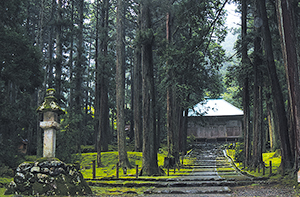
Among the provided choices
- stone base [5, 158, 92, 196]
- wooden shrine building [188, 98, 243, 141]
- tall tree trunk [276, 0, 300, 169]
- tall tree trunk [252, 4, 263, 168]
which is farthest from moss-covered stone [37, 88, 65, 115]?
wooden shrine building [188, 98, 243, 141]

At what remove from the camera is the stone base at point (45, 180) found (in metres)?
8.73

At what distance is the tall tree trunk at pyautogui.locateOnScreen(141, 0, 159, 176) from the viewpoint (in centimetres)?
1588

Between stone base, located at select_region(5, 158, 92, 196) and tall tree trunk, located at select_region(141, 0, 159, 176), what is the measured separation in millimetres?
6684

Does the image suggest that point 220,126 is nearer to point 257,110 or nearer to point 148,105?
point 257,110

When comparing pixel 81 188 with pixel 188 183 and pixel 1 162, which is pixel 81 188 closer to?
pixel 188 183

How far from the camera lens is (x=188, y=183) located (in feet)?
40.0

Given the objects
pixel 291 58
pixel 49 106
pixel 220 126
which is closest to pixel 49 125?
pixel 49 106

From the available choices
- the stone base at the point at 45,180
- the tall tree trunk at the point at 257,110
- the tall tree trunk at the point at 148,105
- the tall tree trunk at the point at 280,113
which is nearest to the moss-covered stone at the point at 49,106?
the stone base at the point at 45,180

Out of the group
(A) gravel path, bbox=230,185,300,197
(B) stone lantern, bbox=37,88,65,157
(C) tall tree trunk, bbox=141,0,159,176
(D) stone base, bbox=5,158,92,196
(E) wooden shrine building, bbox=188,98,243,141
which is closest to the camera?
(D) stone base, bbox=5,158,92,196

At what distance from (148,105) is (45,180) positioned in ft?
28.1

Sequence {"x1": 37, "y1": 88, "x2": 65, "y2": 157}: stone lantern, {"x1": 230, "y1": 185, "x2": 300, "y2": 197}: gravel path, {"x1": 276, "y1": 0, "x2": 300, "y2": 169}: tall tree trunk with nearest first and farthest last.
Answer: {"x1": 230, "y1": 185, "x2": 300, "y2": 197}: gravel path
{"x1": 37, "y1": 88, "x2": 65, "y2": 157}: stone lantern
{"x1": 276, "y1": 0, "x2": 300, "y2": 169}: tall tree trunk

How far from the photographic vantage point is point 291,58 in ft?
34.4

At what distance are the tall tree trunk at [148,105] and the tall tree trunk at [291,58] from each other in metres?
7.20

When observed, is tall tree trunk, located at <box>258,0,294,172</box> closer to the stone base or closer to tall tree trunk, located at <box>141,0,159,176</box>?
tall tree trunk, located at <box>141,0,159,176</box>
